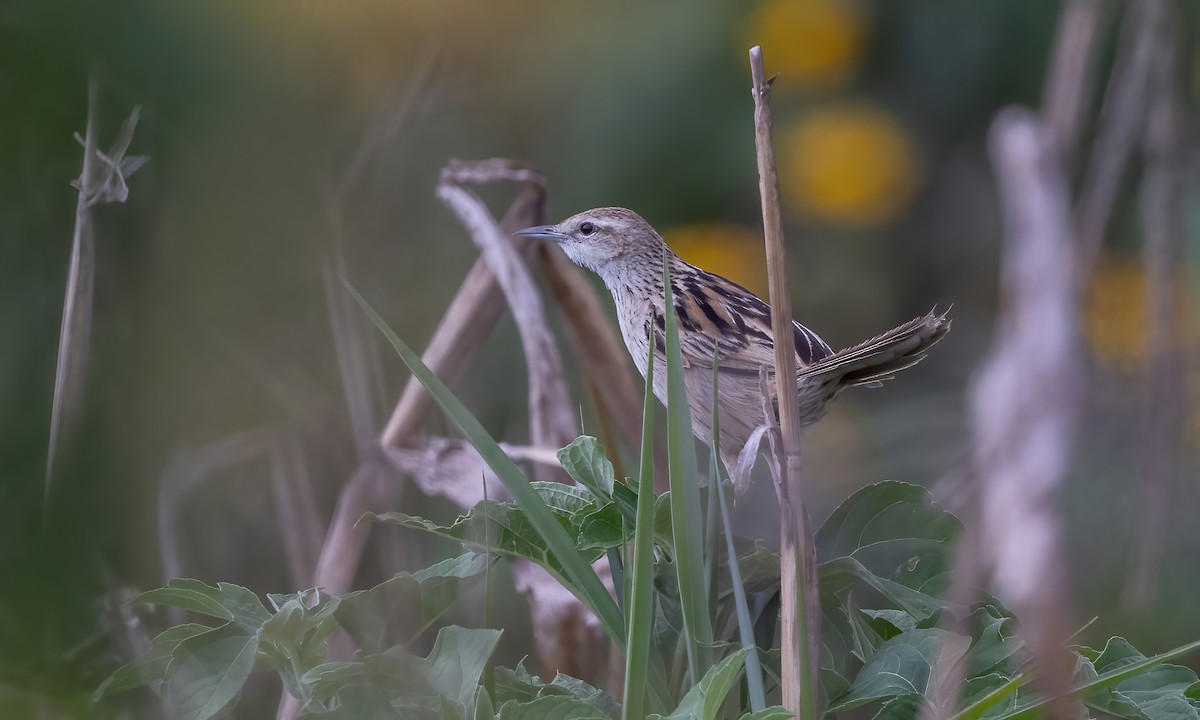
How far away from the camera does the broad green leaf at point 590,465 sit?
123cm

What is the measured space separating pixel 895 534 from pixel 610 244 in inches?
66.0

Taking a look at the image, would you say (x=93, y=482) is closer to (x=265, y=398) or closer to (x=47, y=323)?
(x=47, y=323)

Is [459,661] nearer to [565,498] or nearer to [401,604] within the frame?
[401,604]

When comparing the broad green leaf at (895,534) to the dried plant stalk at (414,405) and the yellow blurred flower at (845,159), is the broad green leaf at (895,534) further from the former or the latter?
the yellow blurred flower at (845,159)

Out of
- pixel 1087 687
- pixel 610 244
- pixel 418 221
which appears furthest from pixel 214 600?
pixel 418 221

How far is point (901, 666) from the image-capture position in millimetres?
1107

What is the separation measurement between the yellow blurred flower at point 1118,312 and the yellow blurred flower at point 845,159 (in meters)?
0.76

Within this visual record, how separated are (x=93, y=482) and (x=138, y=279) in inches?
31.0

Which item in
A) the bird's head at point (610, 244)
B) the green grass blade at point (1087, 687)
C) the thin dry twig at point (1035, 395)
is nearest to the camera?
the thin dry twig at point (1035, 395)

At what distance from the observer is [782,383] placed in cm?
119

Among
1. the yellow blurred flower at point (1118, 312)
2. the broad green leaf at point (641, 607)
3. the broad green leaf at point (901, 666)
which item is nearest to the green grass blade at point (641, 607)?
the broad green leaf at point (641, 607)

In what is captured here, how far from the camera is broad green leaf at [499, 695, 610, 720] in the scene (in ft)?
3.38

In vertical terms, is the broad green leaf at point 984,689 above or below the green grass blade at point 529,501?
below

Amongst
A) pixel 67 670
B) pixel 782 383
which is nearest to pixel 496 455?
pixel 782 383
